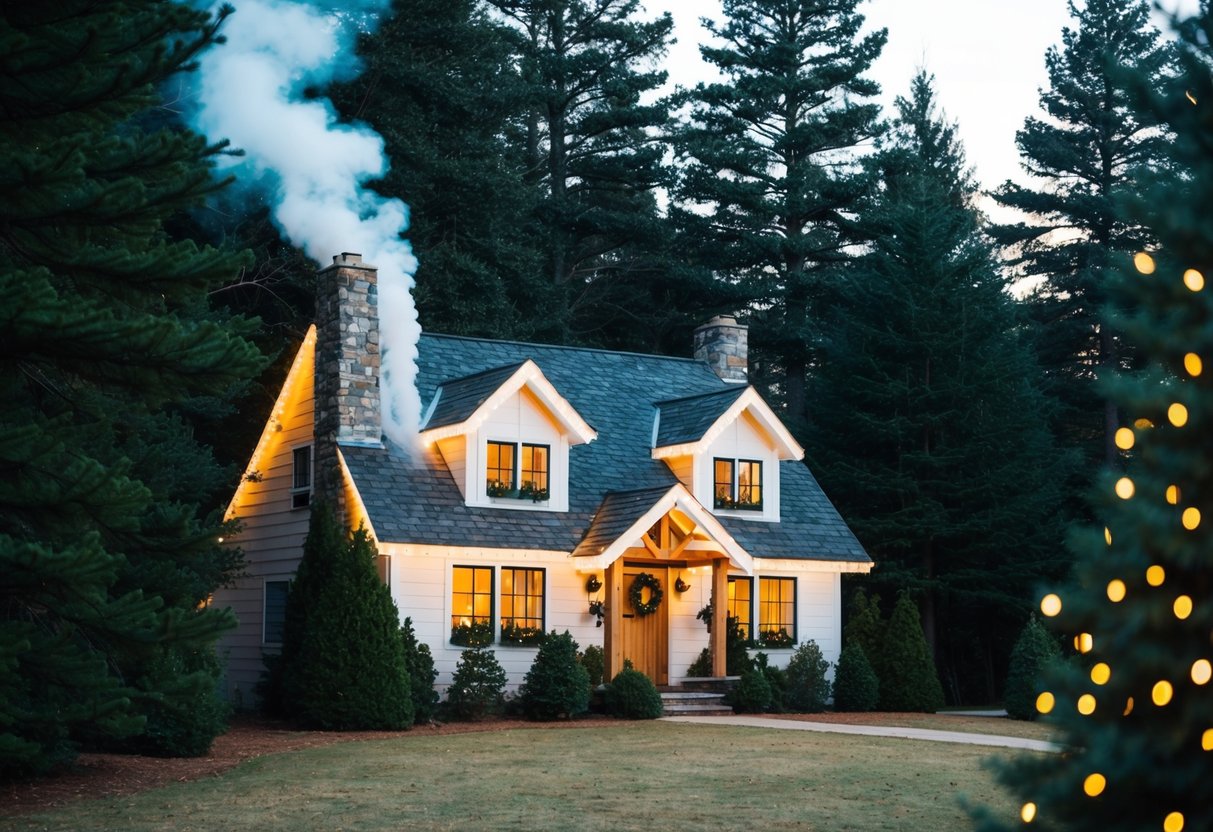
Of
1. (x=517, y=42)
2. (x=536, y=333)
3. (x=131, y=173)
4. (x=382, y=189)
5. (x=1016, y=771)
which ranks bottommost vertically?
(x=1016, y=771)

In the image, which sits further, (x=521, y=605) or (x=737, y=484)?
(x=737, y=484)

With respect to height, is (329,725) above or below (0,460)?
below

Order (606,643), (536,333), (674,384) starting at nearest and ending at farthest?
(606,643), (674,384), (536,333)

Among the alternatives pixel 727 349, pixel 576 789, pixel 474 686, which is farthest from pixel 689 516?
pixel 576 789

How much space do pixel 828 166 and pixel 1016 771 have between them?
124 ft

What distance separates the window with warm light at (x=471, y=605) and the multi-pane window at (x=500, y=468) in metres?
1.41

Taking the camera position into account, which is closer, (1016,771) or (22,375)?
(1016,771)

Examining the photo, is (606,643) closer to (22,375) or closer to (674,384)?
(674,384)

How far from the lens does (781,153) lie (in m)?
A: 39.7

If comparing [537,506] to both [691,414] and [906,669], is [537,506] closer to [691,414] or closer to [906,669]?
[691,414]

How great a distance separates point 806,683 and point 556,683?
5152 mm

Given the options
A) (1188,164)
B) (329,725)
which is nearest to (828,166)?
(329,725)

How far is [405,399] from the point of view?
78.0 feet

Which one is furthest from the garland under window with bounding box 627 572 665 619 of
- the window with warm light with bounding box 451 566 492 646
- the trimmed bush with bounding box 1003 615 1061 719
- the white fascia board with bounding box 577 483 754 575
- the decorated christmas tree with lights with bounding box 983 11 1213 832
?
the decorated christmas tree with lights with bounding box 983 11 1213 832
